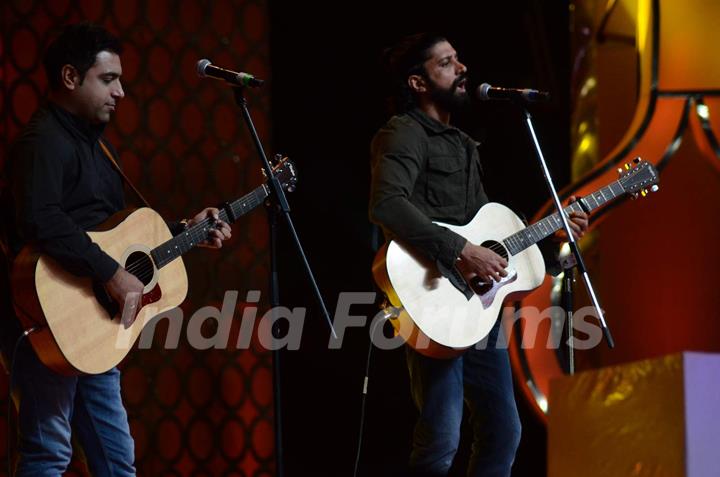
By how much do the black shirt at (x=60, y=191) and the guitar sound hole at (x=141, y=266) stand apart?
0.16m

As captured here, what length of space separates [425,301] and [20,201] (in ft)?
4.32

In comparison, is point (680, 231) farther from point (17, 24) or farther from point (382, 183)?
point (17, 24)

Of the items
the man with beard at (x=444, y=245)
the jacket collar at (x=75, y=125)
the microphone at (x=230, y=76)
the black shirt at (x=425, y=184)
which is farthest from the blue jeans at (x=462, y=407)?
the jacket collar at (x=75, y=125)

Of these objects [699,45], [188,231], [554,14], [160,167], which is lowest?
[188,231]

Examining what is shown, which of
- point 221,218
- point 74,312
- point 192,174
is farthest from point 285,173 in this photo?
point 192,174

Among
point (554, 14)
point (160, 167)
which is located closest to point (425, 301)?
point (160, 167)

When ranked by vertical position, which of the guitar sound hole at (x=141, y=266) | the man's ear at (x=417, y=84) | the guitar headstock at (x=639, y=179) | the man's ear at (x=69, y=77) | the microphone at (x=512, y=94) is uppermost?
the man's ear at (x=417, y=84)

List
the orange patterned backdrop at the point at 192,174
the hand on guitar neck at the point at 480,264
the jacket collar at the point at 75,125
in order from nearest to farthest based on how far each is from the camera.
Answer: the jacket collar at the point at 75,125 → the hand on guitar neck at the point at 480,264 → the orange patterned backdrop at the point at 192,174

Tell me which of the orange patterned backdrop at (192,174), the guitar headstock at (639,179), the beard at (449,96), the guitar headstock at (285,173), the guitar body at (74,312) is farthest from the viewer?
the orange patterned backdrop at (192,174)

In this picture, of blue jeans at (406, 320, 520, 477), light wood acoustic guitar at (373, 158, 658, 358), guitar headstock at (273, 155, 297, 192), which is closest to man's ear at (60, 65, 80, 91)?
guitar headstock at (273, 155, 297, 192)

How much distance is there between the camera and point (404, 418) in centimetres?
485

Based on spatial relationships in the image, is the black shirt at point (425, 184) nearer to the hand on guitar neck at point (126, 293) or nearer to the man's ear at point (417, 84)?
the man's ear at point (417, 84)

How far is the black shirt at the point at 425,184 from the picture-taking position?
3.41 metres

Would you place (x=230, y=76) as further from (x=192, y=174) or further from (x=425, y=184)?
(x=192, y=174)
